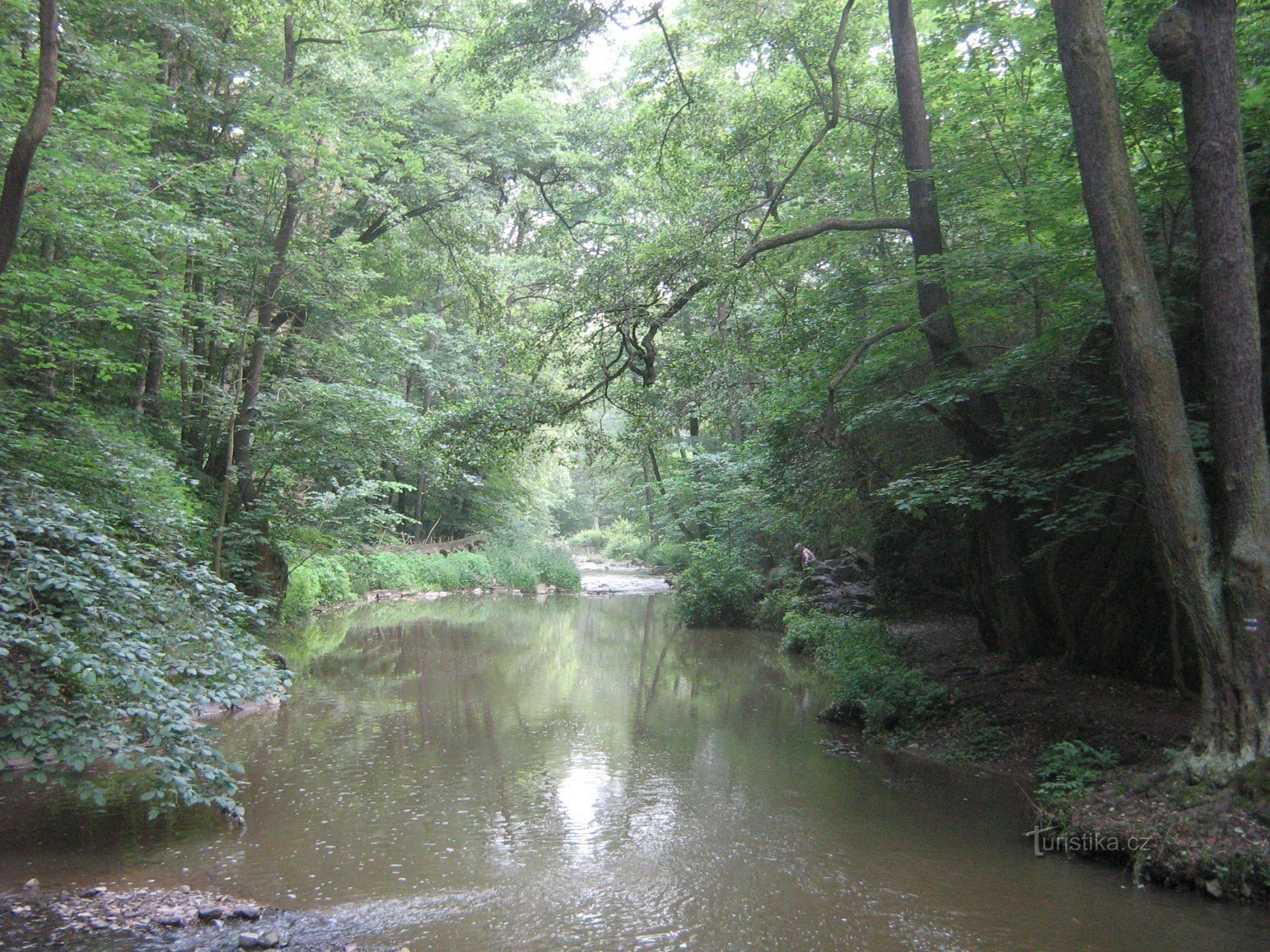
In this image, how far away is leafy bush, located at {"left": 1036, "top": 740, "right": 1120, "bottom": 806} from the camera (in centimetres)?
591

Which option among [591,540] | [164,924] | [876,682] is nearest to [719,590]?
[876,682]

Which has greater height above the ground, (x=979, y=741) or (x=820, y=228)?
(x=820, y=228)

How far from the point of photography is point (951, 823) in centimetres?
616

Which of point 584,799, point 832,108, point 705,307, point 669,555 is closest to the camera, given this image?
point 584,799

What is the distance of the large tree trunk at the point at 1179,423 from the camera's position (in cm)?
499

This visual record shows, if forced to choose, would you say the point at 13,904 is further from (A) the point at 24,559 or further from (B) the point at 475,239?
(B) the point at 475,239

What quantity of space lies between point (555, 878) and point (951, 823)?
3.03 meters

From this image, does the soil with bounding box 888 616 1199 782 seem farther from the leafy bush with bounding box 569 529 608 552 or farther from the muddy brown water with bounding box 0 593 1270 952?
the leafy bush with bounding box 569 529 608 552

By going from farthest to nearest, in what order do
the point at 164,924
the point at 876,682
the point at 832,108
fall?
1. the point at 832,108
2. the point at 876,682
3. the point at 164,924

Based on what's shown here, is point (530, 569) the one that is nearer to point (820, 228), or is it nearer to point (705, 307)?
point (705, 307)

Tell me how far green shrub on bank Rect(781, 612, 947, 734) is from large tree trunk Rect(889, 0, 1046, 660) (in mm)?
1263

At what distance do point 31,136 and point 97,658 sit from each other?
318 cm

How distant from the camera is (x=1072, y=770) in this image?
20.1 ft

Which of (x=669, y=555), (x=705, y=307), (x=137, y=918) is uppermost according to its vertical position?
(x=705, y=307)
